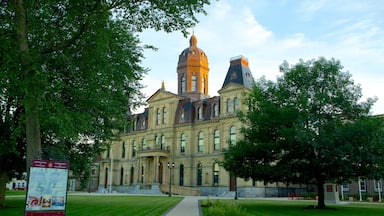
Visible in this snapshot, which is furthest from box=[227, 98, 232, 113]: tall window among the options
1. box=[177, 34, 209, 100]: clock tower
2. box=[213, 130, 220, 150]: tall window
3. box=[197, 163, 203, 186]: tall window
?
box=[177, 34, 209, 100]: clock tower

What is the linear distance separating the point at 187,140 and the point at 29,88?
42.6 metres

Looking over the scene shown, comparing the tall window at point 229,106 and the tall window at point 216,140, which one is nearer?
the tall window at point 229,106

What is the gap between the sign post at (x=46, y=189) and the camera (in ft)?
33.7

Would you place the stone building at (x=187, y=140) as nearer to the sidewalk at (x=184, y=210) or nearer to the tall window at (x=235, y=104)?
the tall window at (x=235, y=104)

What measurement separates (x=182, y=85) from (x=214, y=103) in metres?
9.97

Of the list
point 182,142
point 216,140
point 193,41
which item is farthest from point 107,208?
point 193,41

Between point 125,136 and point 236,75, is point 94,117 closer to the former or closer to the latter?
point 236,75

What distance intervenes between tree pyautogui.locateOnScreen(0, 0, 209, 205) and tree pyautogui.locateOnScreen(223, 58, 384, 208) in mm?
11340

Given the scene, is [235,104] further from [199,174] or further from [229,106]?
[199,174]

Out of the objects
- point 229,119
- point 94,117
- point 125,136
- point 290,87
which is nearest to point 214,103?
point 229,119

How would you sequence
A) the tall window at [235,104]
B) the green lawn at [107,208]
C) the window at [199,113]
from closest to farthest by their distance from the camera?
1. the green lawn at [107,208]
2. the tall window at [235,104]
3. the window at [199,113]

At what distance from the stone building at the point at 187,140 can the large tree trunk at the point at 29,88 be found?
3221 cm

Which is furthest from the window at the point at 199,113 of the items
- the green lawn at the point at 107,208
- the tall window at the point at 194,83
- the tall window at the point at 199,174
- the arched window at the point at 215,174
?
the green lawn at the point at 107,208

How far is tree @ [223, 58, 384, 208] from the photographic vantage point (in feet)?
71.7
